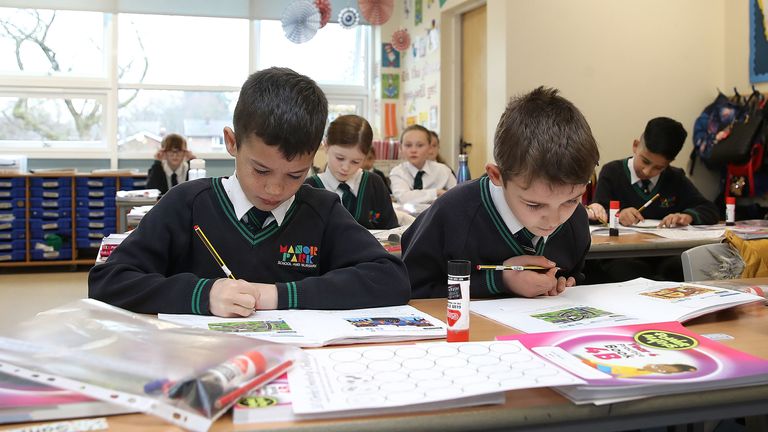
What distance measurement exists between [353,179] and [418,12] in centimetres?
389

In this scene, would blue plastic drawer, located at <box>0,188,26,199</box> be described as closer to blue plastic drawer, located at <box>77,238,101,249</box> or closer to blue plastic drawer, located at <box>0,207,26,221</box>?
blue plastic drawer, located at <box>0,207,26,221</box>

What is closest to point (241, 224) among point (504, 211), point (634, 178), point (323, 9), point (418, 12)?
point (504, 211)

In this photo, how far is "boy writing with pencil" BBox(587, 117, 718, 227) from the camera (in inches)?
124

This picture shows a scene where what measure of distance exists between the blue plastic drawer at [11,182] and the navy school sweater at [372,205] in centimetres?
375

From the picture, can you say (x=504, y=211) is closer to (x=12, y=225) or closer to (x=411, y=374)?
(x=411, y=374)

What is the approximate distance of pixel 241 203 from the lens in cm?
143

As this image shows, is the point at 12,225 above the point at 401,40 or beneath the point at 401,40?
beneath

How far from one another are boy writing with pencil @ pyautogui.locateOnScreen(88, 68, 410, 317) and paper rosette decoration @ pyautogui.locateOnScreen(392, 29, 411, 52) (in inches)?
219

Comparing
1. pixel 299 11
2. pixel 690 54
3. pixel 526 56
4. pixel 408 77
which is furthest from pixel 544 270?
pixel 408 77

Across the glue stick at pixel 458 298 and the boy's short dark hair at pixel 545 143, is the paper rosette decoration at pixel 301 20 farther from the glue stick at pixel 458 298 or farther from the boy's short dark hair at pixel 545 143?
the glue stick at pixel 458 298

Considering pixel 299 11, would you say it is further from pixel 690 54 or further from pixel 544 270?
pixel 544 270

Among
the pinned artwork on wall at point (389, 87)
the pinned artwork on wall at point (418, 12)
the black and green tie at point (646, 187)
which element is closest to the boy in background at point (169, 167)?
the pinned artwork on wall at point (389, 87)

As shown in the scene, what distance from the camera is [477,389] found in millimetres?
754

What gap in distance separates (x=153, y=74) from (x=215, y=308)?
6.15 m
